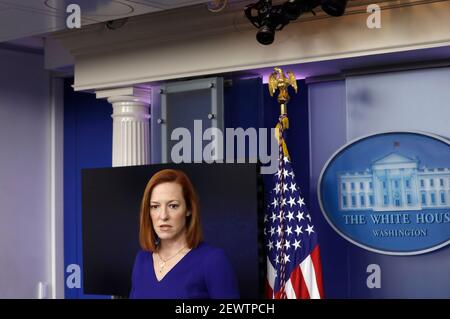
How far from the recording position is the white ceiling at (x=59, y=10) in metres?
4.58

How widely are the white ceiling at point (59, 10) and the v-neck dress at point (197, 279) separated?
4.49ft

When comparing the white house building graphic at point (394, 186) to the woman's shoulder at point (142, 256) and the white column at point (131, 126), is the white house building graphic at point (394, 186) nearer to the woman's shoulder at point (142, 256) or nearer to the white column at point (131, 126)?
the woman's shoulder at point (142, 256)

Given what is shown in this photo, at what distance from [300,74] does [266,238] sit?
1205 mm

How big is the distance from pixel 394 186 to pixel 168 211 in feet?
4.47

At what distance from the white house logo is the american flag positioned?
47 centimetres

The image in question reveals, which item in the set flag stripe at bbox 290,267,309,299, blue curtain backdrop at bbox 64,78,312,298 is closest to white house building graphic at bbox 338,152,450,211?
flag stripe at bbox 290,267,309,299

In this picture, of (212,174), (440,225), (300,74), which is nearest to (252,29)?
(300,74)

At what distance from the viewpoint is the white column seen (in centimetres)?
569

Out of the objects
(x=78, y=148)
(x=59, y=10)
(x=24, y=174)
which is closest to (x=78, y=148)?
(x=78, y=148)

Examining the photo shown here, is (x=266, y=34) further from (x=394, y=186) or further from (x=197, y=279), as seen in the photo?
(x=197, y=279)

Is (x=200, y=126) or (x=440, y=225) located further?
(x=200, y=126)

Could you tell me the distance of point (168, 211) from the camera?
4.54m
